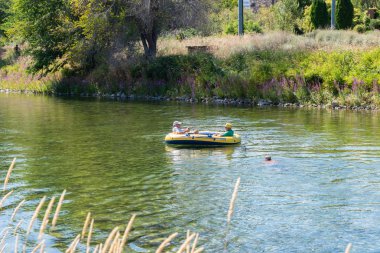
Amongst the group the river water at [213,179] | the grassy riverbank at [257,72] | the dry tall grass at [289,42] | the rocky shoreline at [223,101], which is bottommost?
the river water at [213,179]

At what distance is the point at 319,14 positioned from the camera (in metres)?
43.8

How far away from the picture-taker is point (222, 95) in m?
35.5

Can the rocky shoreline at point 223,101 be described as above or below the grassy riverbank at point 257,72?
below

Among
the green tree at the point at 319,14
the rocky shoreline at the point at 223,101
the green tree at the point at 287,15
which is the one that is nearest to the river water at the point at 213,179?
the rocky shoreline at the point at 223,101

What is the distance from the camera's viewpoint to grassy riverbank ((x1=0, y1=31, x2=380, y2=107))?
103ft

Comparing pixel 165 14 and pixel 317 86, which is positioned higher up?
pixel 165 14

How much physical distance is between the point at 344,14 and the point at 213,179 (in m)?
30.5

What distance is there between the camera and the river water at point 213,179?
11.5 metres

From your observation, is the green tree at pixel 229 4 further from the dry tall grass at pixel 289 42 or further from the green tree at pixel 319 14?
the dry tall grass at pixel 289 42

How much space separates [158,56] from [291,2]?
41.9ft

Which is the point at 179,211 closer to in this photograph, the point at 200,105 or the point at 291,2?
the point at 200,105

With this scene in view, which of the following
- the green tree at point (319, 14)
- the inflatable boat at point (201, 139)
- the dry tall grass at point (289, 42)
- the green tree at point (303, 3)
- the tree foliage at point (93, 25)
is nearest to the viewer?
the inflatable boat at point (201, 139)

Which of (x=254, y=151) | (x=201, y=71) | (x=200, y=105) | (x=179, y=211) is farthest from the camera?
(x=201, y=71)

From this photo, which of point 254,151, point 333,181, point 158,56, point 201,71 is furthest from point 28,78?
point 333,181
